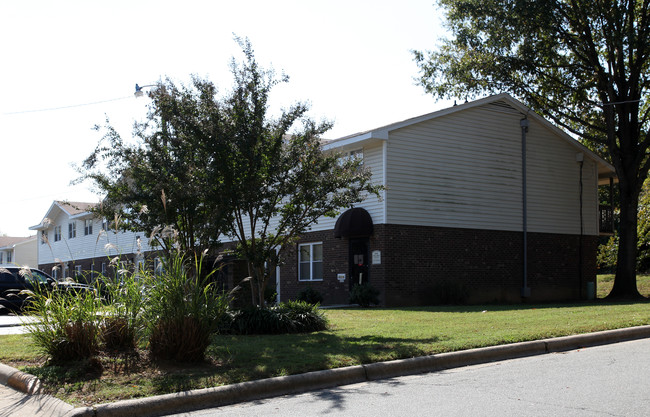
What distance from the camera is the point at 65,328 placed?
730 cm

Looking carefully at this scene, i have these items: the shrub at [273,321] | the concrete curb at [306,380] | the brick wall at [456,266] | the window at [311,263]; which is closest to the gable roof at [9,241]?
the window at [311,263]

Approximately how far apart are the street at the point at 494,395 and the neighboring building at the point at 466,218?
36.6 feet

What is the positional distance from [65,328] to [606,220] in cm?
2533

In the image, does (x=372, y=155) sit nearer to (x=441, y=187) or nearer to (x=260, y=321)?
(x=441, y=187)

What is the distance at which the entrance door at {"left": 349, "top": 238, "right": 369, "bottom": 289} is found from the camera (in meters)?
20.7

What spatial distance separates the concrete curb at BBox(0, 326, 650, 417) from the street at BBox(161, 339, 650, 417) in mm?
174

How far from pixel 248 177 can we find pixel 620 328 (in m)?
7.38

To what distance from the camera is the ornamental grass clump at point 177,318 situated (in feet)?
24.8

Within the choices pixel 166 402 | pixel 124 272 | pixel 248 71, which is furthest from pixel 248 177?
pixel 166 402

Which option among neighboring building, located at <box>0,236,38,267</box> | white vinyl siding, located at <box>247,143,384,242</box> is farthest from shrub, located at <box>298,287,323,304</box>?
neighboring building, located at <box>0,236,38,267</box>

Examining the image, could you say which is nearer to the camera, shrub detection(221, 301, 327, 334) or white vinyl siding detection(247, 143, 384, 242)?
shrub detection(221, 301, 327, 334)

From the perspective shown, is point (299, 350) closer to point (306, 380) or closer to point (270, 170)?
point (306, 380)

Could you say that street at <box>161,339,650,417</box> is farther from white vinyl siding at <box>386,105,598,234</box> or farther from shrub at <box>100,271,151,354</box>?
white vinyl siding at <box>386,105,598,234</box>

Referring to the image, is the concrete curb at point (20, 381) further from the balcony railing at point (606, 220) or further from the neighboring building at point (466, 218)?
the balcony railing at point (606, 220)
